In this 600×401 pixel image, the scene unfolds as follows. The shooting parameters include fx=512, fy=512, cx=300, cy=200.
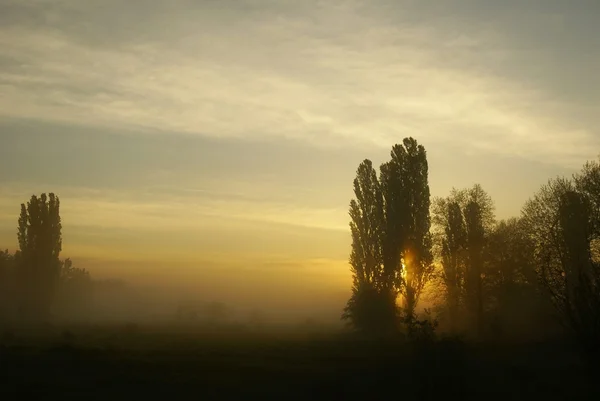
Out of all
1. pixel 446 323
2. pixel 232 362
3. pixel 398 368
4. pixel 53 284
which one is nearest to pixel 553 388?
pixel 398 368

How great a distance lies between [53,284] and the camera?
69.8 m

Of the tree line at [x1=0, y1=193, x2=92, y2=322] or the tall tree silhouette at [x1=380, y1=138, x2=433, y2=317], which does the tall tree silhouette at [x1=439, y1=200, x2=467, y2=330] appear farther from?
the tree line at [x1=0, y1=193, x2=92, y2=322]

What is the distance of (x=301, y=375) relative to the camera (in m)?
25.4

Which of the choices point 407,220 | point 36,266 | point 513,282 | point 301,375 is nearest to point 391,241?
point 407,220

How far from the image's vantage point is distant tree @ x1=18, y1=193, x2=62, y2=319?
67.8m

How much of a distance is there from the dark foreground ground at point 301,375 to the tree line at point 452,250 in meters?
13.2

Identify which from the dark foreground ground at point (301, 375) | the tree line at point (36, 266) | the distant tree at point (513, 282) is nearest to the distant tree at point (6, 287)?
the tree line at point (36, 266)

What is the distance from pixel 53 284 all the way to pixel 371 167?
4618 cm

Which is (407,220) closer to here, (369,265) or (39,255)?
(369,265)

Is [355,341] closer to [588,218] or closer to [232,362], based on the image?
[232,362]

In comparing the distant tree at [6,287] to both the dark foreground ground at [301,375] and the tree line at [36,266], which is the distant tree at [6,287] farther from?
the dark foreground ground at [301,375]

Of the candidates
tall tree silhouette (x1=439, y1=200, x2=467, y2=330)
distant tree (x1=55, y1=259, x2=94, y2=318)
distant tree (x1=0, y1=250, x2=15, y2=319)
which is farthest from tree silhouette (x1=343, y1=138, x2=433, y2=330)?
distant tree (x1=55, y1=259, x2=94, y2=318)

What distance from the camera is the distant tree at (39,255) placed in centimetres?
6775

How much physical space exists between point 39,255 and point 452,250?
55263 millimetres
